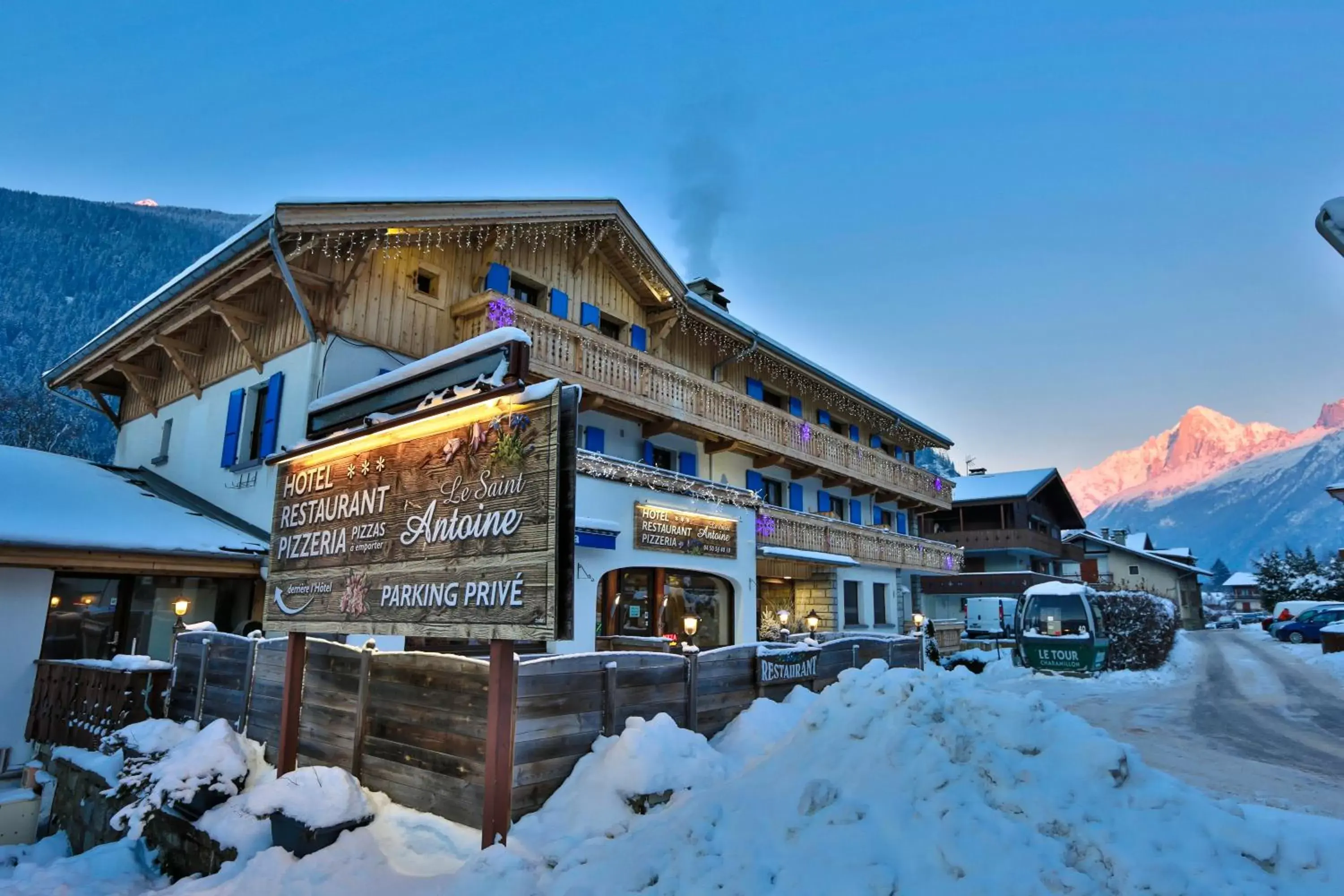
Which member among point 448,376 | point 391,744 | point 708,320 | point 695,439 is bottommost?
point 391,744

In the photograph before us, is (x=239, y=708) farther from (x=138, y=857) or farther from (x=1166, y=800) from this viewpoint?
(x=1166, y=800)

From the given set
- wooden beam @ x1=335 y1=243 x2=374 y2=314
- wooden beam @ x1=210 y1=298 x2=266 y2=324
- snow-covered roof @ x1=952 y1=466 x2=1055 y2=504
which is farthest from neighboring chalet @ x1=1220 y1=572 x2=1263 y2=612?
wooden beam @ x1=210 y1=298 x2=266 y2=324

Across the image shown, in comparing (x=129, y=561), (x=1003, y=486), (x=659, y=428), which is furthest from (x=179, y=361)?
(x=1003, y=486)

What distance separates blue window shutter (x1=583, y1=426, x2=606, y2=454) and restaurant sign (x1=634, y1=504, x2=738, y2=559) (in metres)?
2.72

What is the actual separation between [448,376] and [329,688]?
156 inches

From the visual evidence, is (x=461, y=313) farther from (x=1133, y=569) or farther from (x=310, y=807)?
(x=1133, y=569)

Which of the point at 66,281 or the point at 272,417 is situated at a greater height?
the point at 66,281

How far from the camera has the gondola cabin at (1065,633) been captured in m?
21.5

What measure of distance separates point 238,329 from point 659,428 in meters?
9.29

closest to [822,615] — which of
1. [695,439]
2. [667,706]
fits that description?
Answer: [695,439]

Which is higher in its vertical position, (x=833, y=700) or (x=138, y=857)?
(x=833, y=700)

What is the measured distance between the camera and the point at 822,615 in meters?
24.1

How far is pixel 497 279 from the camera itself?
52.2 ft

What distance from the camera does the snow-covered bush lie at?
23031 mm
